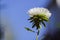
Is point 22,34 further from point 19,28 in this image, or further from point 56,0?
point 56,0

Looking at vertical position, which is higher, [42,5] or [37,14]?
[42,5]

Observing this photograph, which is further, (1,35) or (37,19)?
(1,35)

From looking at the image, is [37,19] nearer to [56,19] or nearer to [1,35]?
[56,19]

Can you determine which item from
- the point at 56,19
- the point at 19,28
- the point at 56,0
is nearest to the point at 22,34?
the point at 19,28

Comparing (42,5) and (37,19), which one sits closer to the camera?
(37,19)

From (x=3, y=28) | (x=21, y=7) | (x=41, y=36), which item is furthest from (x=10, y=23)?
(x=41, y=36)

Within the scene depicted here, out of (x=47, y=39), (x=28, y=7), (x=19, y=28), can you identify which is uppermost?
(x=28, y=7)

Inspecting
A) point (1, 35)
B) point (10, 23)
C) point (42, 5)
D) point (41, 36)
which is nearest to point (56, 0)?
point (42, 5)

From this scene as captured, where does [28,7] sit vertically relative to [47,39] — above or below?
above
